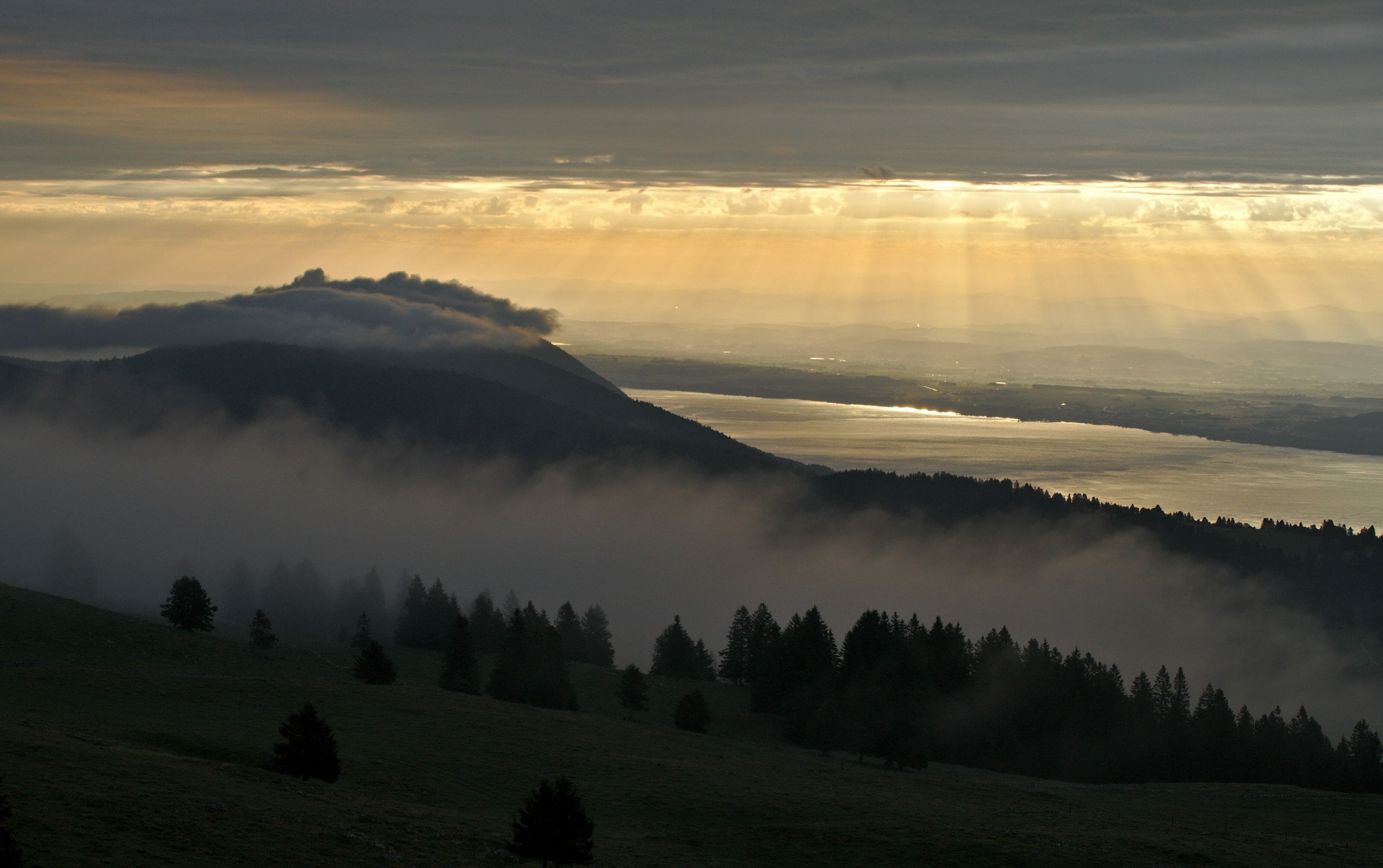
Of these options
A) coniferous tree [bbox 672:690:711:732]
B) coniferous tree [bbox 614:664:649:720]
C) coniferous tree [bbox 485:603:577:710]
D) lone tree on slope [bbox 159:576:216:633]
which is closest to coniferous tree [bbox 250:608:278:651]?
lone tree on slope [bbox 159:576:216:633]

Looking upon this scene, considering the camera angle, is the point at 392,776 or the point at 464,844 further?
the point at 392,776

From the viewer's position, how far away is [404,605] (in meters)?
123

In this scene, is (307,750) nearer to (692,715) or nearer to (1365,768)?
(692,715)

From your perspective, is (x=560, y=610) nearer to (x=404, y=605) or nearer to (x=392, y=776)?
(x=404, y=605)

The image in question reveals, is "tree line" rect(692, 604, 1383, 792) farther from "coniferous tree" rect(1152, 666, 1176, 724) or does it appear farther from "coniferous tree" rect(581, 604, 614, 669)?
"coniferous tree" rect(581, 604, 614, 669)

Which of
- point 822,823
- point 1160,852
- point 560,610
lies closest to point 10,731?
point 822,823

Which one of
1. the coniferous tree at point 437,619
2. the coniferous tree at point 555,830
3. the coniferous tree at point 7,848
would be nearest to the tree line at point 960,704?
the coniferous tree at point 437,619

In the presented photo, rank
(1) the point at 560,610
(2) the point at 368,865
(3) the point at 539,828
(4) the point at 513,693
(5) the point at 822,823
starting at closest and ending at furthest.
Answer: (2) the point at 368,865 → (3) the point at 539,828 → (5) the point at 822,823 → (4) the point at 513,693 → (1) the point at 560,610

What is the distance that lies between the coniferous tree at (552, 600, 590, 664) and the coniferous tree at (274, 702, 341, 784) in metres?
70.1

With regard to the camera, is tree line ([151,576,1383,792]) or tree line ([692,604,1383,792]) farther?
tree line ([692,604,1383,792])

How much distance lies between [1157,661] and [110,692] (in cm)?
16402

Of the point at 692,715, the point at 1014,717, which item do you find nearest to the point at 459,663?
the point at 692,715

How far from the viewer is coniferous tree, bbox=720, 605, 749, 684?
10850 cm

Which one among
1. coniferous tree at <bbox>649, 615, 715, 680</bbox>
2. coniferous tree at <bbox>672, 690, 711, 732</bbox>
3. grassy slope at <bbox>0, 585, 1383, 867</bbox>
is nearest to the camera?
grassy slope at <bbox>0, 585, 1383, 867</bbox>
